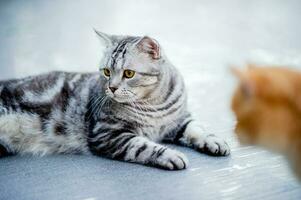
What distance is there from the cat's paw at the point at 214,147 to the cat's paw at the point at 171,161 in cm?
18

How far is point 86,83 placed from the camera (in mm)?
2688

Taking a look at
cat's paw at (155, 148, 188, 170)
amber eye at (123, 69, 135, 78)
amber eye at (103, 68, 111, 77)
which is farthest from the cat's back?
cat's paw at (155, 148, 188, 170)

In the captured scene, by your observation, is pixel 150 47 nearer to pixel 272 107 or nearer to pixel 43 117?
pixel 43 117

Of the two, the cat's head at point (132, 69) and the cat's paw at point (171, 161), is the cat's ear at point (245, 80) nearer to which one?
the cat's paw at point (171, 161)

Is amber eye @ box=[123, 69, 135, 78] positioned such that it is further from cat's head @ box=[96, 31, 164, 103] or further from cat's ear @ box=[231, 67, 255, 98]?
cat's ear @ box=[231, 67, 255, 98]

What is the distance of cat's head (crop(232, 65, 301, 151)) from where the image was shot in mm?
1660

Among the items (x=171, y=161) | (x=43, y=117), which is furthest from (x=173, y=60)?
(x=171, y=161)

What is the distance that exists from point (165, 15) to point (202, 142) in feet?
10.3

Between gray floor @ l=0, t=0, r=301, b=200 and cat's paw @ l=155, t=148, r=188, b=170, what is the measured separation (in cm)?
3

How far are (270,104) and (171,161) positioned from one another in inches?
27.4

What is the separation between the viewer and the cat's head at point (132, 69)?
2.42m

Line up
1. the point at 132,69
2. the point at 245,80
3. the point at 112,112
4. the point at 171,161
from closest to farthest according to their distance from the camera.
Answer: the point at 245,80, the point at 171,161, the point at 132,69, the point at 112,112

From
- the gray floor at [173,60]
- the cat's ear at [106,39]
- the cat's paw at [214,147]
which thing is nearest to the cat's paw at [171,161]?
the gray floor at [173,60]

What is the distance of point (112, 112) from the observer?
2518 mm
